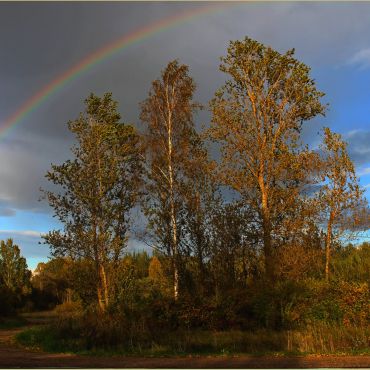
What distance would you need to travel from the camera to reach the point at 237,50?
28.9m

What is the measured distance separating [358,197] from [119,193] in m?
14.2

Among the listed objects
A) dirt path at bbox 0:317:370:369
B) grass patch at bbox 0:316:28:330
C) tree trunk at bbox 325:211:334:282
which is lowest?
dirt path at bbox 0:317:370:369

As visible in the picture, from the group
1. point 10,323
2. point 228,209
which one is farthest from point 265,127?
point 10,323

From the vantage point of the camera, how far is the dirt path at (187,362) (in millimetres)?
14148

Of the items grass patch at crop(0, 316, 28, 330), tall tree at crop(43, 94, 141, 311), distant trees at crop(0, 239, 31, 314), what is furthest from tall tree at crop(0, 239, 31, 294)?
tall tree at crop(43, 94, 141, 311)

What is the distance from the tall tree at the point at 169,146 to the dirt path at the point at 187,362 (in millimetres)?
12751

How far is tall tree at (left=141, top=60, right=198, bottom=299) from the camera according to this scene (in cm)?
2923

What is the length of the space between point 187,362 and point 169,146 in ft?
56.4

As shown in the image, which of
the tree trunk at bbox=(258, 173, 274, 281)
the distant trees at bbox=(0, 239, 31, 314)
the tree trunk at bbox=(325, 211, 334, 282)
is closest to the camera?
the tree trunk at bbox=(258, 173, 274, 281)

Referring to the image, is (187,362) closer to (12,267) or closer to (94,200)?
(94,200)

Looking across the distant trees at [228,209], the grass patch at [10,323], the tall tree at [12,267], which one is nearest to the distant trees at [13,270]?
the tall tree at [12,267]

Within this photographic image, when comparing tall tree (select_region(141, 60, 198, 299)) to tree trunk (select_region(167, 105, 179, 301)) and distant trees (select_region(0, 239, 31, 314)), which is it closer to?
tree trunk (select_region(167, 105, 179, 301))

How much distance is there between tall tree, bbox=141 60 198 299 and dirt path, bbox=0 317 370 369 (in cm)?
1275

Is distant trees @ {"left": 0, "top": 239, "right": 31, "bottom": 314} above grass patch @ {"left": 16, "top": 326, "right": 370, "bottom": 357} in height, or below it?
above
